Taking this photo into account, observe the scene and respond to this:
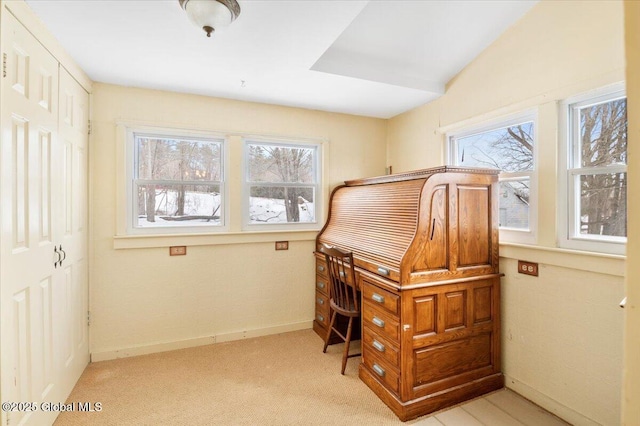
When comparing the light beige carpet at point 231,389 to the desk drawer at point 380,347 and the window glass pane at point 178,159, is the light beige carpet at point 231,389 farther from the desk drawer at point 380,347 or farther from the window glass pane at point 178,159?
the window glass pane at point 178,159

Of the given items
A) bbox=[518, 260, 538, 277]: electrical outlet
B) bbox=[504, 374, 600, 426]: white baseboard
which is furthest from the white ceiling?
bbox=[504, 374, 600, 426]: white baseboard

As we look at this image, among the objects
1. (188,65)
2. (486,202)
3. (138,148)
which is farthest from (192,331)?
(486,202)

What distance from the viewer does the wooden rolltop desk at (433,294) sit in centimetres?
198

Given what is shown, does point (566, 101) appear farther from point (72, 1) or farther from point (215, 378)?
point (215, 378)

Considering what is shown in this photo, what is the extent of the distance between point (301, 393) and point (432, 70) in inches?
112

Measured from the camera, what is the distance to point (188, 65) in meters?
2.32

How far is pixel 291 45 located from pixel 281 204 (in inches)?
65.4

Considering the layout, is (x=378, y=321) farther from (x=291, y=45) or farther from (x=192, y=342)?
(x=291, y=45)

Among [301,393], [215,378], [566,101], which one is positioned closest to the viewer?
[566,101]

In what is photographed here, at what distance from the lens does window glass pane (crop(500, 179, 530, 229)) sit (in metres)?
2.27

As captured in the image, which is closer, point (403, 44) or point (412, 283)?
point (412, 283)

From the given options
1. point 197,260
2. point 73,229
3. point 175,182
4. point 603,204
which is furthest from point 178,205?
point 603,204

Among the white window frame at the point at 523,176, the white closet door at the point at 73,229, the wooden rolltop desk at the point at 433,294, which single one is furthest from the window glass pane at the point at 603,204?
the white closet door at the point at 73,229

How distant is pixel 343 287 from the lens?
8.59 ft
